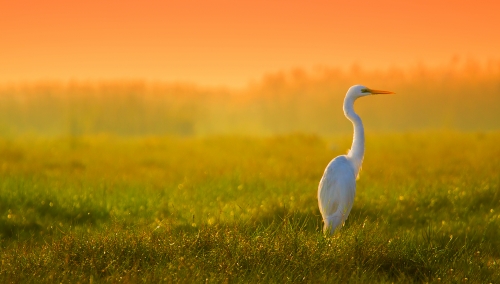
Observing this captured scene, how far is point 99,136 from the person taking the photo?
27.2 meters

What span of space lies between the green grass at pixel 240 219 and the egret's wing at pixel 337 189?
0.33 m

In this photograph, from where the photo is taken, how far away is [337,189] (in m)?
7.79

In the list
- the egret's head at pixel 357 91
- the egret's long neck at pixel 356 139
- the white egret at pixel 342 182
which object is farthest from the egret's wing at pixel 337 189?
the egret's head at pixel 357 91

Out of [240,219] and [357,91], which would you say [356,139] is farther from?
[240,219]

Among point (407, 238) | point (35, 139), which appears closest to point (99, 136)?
point (35, 139)

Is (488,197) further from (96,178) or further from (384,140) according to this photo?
(384,140)

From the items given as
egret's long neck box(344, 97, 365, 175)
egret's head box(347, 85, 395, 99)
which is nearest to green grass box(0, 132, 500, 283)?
egret's long neck box(344, 97, 365, 175)

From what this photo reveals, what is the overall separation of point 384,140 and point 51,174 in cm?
1547

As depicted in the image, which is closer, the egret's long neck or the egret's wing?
the egret's wing

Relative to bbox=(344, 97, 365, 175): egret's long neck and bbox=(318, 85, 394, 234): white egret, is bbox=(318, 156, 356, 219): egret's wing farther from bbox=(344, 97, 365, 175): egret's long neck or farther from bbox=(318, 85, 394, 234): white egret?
bbox=(344, 97, 365, 175): egret's long neck

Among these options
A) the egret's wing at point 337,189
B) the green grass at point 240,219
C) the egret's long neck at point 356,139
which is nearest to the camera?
the green grass at point 240,219

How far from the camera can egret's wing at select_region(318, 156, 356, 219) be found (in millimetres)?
7785

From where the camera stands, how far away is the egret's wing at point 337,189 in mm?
7785

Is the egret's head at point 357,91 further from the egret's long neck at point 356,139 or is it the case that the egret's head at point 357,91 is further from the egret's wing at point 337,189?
the egret's wing at point 337,189
